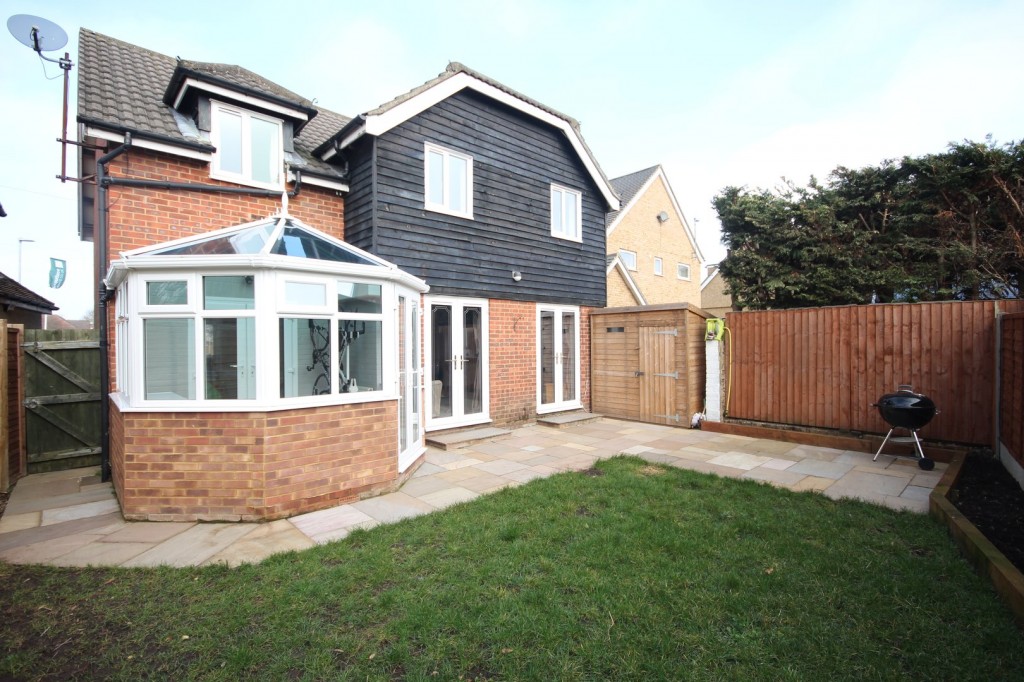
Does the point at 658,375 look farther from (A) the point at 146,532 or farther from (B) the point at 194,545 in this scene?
(A) the point at 146,532

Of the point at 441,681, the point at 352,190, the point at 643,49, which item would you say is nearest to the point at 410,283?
the point at 352,190

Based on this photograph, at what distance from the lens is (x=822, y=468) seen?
20.7 feet

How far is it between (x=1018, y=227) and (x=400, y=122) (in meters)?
13.9

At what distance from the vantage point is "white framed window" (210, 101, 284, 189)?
674 cm

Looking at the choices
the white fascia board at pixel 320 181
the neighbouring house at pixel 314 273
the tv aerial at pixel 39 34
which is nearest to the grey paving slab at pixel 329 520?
the neighbouring house at pixel 314 273

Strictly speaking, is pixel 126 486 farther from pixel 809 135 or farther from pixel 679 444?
pixel 809 135

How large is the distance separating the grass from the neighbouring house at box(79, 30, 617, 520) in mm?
1209

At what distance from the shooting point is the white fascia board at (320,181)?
714cm

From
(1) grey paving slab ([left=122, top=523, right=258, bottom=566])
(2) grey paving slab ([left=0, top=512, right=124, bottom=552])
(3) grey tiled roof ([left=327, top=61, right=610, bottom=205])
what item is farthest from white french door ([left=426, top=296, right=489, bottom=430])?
(2) grey paving slab ([left=0, top=512, right=124, bottom=552])

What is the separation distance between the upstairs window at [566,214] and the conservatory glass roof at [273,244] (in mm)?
5683

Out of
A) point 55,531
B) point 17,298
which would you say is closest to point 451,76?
point 55,531

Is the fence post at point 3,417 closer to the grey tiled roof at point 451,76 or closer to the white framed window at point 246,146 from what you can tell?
the white framed window at point 246,146

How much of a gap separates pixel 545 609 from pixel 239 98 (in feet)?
25.1

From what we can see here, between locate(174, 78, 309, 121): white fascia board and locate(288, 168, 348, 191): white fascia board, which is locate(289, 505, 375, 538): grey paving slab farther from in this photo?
locate(174, 78, 309, 121): white fascia board
